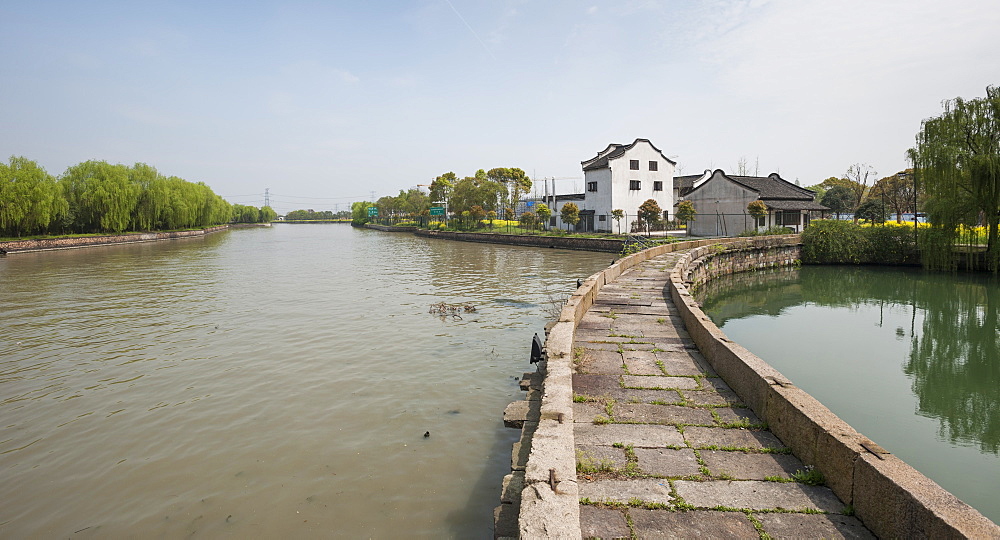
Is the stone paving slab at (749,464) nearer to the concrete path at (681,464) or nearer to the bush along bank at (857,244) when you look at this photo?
the concrete path at (681,464)

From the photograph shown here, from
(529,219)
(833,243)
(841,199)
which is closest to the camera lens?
(833,243)

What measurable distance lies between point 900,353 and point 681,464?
11.4 meters

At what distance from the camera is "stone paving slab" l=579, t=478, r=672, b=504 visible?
12.4ft

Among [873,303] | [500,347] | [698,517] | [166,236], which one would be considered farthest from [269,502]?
[166,236]

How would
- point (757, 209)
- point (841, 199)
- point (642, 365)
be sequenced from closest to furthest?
1. point (642, 365)
2. point (757, 209)
3. point (841, 199)

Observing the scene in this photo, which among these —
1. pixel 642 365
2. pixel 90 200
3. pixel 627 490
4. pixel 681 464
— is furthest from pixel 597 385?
pixel 90 200

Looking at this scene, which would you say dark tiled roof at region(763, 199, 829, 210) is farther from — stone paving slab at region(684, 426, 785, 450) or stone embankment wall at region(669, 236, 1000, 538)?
stone paving slab at region(684, 426, 785, 450)

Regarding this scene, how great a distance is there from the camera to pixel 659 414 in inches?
211

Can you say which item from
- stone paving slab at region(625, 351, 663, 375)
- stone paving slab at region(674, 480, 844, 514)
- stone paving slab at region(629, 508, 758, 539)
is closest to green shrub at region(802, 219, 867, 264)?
stone paving slab at region(625, 351, 663, 375)

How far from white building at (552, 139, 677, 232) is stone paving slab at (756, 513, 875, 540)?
145 ft

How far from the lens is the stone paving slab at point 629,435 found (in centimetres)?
470

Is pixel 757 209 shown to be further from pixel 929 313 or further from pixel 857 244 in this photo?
Answer: pixel 929 313

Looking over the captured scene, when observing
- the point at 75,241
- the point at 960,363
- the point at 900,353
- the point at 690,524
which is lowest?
the point at 960,363

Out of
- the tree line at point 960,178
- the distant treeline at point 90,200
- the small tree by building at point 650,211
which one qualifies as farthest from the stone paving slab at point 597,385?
the distant treeline at point 90,200
